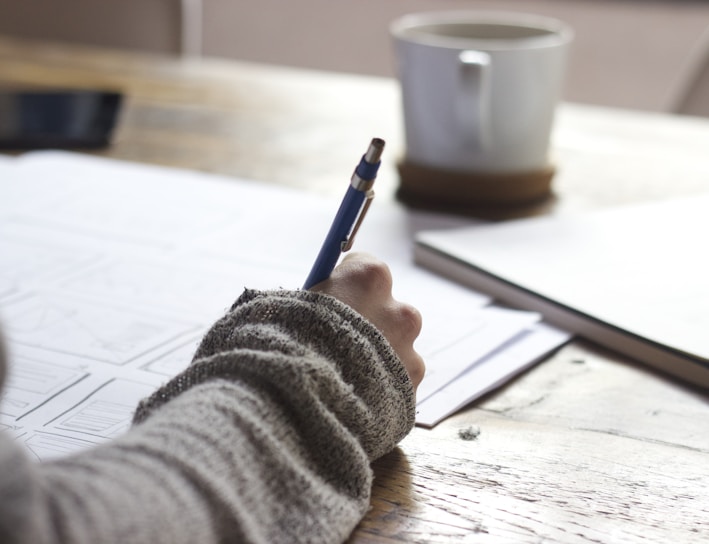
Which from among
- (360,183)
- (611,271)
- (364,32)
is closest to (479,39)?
(611,271)

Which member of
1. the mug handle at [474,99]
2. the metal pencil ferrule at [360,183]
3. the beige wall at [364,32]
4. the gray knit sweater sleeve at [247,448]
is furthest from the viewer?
the beige wall at [364,32]

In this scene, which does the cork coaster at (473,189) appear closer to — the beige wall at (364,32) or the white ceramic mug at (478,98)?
the white ceramic mug at (478,98)

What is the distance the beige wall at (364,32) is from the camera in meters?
1.66

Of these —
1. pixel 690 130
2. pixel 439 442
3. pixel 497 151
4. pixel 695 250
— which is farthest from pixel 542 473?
pixel 690 130

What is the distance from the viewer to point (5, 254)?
26.7 inches

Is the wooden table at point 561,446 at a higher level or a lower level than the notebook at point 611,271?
lower

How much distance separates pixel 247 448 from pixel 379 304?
0.14m

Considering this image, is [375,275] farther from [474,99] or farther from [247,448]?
[474,99]

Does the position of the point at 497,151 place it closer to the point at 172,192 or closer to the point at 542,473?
the point at 172,192

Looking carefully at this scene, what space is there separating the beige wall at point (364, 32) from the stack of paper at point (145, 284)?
0.84 meters

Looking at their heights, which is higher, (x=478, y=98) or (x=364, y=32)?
(x=478, y=98)

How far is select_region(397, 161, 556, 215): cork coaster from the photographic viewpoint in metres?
0.82

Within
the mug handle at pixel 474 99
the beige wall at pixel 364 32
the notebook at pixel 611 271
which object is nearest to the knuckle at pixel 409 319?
the notebook at pixel 611 271

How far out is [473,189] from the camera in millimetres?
816
